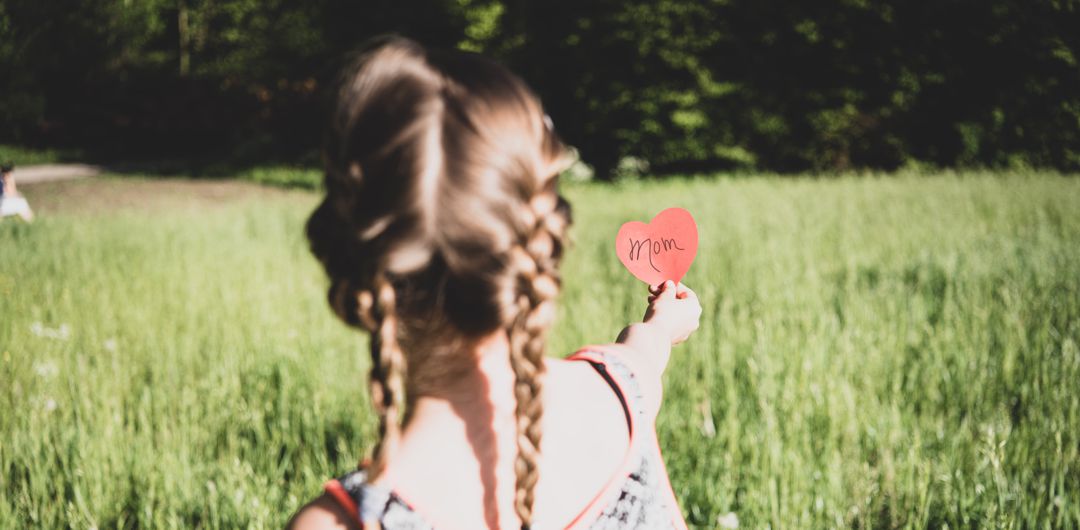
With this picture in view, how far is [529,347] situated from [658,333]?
40cm

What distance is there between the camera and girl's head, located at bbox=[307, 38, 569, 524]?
76 cm

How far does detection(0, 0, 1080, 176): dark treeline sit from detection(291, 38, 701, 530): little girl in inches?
202

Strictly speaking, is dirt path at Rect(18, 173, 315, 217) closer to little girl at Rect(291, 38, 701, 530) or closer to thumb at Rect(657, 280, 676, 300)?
thumb at Rect(657, 280, 676, 300)

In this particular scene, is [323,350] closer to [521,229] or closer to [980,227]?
[521,229]

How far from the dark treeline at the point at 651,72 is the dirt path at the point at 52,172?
769mm

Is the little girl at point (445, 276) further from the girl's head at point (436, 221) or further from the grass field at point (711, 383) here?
the grass field at point (711, 383)

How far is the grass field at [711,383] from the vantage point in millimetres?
1948

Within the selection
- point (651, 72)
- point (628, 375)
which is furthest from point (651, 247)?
point (651, 72)

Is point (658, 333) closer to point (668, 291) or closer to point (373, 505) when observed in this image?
point (668, 291)

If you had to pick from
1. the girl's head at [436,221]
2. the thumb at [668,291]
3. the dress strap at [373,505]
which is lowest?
the dress strap at [373,505]

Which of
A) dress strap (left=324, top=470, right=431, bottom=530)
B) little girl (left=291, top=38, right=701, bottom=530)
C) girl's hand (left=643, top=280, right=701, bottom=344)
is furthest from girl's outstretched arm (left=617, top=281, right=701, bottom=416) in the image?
dress strap (left=324, top=470, right=431, bottom=530)

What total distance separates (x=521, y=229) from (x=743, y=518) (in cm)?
153

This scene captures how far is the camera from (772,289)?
4.09 m

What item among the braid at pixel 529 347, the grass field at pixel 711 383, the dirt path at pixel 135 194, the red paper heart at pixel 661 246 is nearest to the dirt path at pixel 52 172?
the dirt path at pixel 135 194
